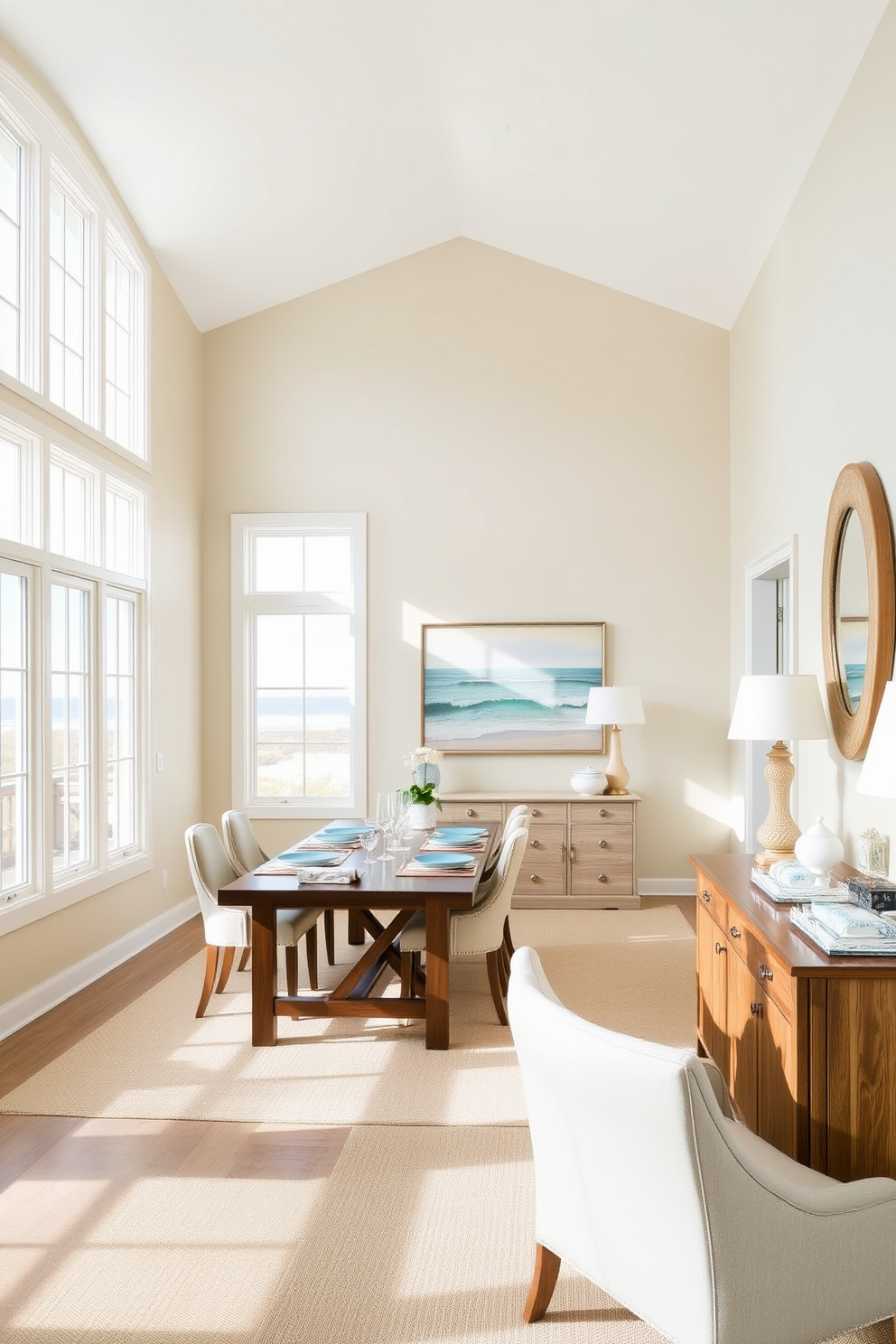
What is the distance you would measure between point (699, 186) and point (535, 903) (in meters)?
4.32

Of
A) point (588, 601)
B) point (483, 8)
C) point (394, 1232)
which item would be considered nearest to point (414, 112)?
point (483, 8)

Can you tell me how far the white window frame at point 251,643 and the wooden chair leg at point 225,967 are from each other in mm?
2291

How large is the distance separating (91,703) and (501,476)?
127 inches

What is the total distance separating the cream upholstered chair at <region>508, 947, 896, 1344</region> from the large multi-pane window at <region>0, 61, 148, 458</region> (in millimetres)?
3845

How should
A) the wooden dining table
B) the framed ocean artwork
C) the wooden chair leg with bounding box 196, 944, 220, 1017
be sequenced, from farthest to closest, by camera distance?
the framed ocean artwork
the wooden chair leg with bounding box 196, 944, 220, 1017
the wooden dining table

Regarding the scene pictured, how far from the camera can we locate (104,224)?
5238 mm

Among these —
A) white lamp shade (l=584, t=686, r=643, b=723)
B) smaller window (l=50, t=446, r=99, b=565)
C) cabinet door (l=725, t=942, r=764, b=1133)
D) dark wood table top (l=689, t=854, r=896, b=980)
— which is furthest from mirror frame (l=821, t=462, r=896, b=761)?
smaller window (l=50, t=446, r=99, b=565)

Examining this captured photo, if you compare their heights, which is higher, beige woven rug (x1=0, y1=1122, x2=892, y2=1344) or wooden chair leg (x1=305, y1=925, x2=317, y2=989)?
wooden chair leg (x1=305, y1=925, x2=317, y2=989)

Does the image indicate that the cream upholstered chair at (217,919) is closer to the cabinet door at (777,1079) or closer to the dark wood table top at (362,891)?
the dark wood table top at (362,891)

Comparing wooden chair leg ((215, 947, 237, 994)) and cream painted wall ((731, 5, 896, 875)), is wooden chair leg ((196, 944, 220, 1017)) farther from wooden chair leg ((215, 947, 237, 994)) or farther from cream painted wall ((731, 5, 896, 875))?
cream painted wall ((731, 5, 896, 875))

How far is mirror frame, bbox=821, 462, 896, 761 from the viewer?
3.34 meters

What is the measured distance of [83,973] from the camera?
4777 mm

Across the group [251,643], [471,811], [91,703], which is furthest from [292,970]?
[251,643]

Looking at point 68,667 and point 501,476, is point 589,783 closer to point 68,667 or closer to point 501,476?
point 501,476
